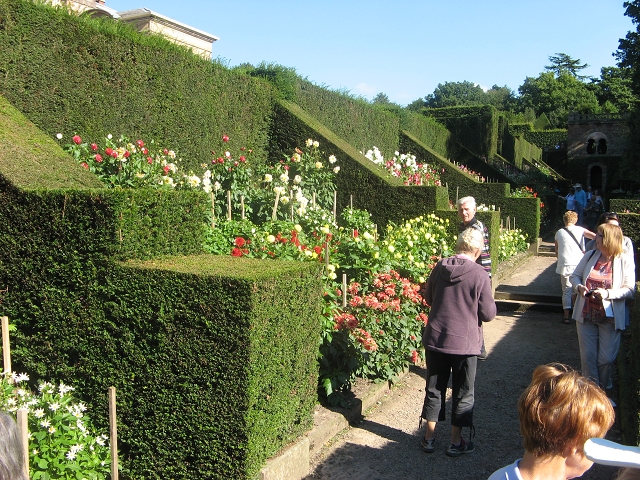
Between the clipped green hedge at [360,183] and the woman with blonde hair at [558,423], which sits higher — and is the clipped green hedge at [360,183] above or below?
above

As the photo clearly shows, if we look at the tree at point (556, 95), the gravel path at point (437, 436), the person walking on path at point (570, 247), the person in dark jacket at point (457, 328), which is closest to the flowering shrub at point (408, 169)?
the person walking on path at point (570, 247)

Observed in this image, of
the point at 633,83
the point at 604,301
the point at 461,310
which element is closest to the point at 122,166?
the point at 461,310

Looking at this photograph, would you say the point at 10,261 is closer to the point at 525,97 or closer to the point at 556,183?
the point at 556,183

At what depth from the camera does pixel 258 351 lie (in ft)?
11.8

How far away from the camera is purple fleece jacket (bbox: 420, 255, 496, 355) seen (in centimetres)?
422

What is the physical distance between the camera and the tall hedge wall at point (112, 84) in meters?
7.04

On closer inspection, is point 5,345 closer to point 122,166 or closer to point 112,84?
point 122,166

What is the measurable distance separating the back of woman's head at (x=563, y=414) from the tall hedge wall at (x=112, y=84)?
264 inches

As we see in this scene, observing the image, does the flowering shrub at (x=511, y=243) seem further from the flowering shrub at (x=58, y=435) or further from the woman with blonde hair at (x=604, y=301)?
the flowering shrub at (x=58, y=435)

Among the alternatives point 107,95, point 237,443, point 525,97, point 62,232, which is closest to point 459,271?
point 237,443

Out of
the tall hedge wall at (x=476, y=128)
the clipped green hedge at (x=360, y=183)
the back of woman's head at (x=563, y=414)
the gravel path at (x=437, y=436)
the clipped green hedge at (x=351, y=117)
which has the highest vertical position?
the tall hedge wall at (x=476, y=128)

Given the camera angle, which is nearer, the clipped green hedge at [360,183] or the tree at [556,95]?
the clipped green hedge at [360,183]

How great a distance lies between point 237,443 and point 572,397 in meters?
2.17

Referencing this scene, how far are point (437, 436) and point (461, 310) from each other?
1.18m
